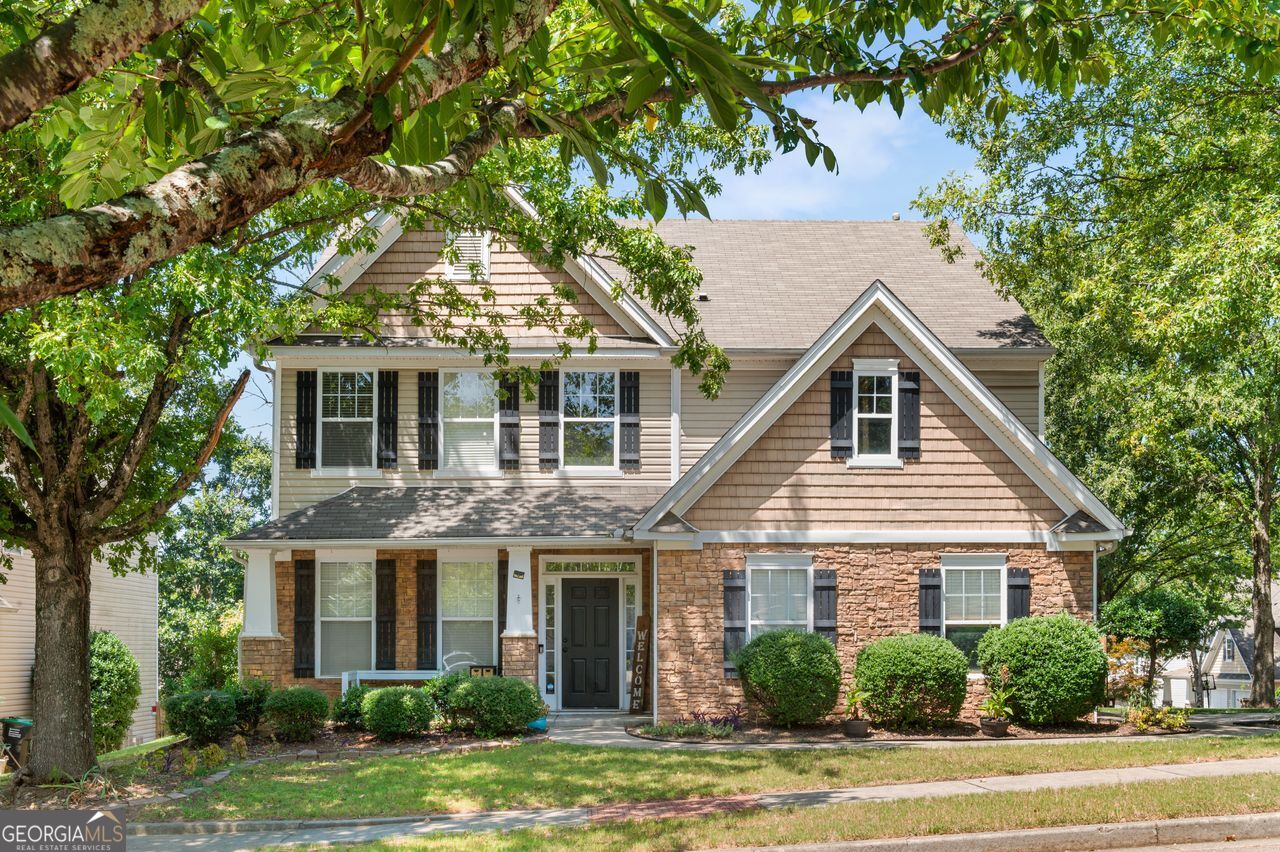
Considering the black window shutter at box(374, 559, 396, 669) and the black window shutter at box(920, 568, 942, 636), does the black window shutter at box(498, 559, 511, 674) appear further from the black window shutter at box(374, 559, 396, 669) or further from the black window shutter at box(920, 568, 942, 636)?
the black window shutter at box(920, 568, 942, 636)

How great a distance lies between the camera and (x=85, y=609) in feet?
44.1

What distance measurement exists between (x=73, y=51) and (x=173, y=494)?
12.0 m

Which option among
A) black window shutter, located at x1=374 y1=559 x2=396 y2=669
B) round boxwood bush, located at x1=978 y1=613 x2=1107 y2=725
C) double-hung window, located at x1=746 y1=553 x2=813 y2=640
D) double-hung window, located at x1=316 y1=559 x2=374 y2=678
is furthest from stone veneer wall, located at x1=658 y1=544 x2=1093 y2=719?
double-hung window, located at x1=316 y1=559 x2=374 y2=678

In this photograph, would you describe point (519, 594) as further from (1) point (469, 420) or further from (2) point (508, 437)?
(1) point (469, 420)

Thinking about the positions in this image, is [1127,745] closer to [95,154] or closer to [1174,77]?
[1174,77]

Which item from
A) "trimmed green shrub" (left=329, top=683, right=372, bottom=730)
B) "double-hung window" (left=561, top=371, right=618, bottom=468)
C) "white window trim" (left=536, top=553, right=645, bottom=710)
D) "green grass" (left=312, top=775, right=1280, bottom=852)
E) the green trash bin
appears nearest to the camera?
"green grass" (left=312, top=775, right=1280, bottom=852)

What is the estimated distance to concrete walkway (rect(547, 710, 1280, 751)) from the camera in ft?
48.0

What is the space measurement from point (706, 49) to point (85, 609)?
42.7ft

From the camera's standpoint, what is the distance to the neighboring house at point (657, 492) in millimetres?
17078

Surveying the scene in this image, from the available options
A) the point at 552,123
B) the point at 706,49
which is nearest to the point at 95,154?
the point at 552,123

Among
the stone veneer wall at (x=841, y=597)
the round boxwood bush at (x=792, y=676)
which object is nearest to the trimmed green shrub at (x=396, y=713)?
the stone veneer wall at (x=841, y=597)

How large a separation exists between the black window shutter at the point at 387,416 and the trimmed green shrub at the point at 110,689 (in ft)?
23.1

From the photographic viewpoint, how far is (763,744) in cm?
1498

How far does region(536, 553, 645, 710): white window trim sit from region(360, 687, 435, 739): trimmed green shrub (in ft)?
11.1
